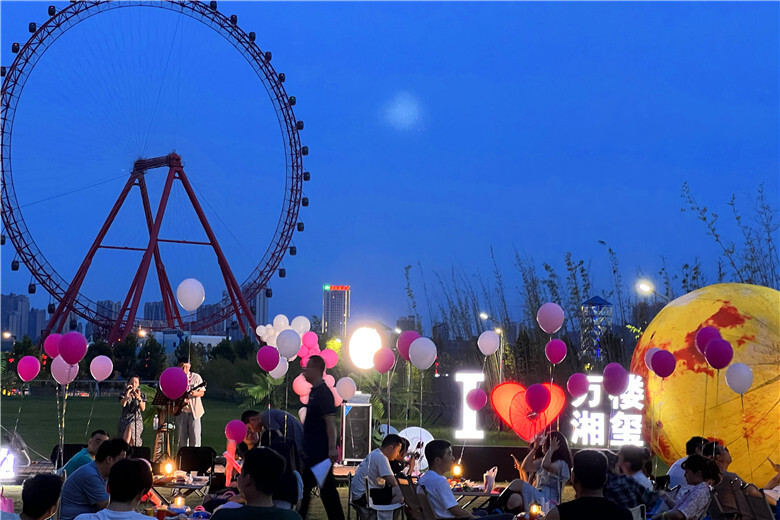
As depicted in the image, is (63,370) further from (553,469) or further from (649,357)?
(649,357)

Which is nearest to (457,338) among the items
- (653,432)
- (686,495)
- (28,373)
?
(653,432)

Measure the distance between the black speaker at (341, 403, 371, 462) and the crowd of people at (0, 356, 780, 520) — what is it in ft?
12.9

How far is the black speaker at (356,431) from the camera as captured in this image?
12758 mm

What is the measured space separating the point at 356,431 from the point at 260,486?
917 cm

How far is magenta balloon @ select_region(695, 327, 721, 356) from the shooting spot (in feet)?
31.8

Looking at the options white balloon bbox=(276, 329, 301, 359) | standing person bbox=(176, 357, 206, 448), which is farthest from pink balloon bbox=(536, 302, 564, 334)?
standing person bbox=(176, 357, 206, 448)

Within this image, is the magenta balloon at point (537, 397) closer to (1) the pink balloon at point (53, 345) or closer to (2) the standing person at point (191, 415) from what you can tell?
(2) the standing person at point (191, 415)

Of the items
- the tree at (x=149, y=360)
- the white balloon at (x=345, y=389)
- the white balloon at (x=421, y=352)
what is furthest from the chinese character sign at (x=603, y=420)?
the tree at (x=149, y=360)

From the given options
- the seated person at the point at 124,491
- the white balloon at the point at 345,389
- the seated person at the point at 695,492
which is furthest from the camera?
the white balloon at the point at 345,389

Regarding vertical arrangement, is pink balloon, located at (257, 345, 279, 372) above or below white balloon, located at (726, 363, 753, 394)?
above

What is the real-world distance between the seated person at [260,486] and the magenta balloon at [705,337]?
22.9 ft

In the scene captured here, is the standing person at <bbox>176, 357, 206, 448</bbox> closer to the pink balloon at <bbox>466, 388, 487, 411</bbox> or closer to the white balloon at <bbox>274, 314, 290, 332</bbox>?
the white balloon at <bbox>274, 314, 290, 332</bbox>

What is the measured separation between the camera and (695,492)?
5.94 meters

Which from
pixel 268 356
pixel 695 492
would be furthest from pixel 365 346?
pixel 695 492
